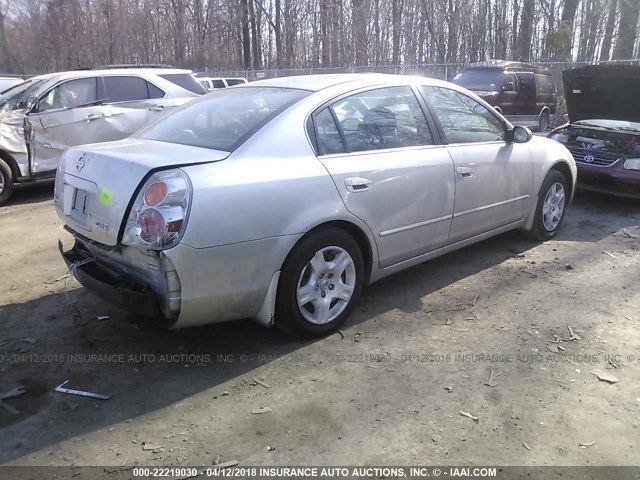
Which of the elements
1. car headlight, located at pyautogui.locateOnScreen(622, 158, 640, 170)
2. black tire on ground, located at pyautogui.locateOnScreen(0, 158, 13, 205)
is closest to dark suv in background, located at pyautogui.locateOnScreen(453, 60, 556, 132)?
car headlight, located at pyautogui.locateOnScreen(622, 158, 640, 170)

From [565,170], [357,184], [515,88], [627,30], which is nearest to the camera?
[357,184]

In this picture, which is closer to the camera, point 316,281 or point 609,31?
point 316,281

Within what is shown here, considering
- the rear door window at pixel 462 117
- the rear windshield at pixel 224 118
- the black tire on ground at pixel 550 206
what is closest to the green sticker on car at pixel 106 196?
the rear windshield at pixel 224 118

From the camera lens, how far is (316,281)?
3.42 meters

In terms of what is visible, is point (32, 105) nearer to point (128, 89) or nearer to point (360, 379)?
point (128, 89)

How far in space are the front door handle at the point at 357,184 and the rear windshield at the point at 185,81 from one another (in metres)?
6.22

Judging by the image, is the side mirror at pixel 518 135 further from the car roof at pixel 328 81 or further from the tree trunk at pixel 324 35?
the tree trunk at pixel 324 35

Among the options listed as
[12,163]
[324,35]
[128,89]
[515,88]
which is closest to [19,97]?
[12,163]

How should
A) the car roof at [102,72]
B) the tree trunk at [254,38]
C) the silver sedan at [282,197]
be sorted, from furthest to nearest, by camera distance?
the tree trunk at [254,38]
the car roof at [102,72]
the silver sedan at [282,197]

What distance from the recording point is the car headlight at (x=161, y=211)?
2816mm

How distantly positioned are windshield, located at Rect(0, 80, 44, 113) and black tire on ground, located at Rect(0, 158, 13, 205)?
0.82m

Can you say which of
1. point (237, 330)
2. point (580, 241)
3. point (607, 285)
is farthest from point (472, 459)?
point (580, 241)

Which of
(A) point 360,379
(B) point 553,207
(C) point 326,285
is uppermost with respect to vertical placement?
(B) point 553,207

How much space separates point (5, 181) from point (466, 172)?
6.28 meters
